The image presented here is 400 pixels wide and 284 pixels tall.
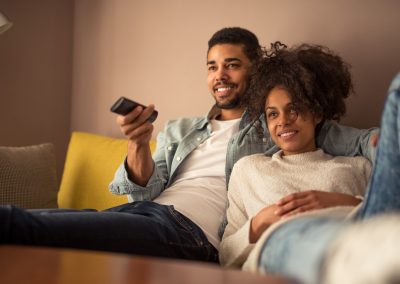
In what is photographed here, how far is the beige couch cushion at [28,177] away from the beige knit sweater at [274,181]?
995 millimetres

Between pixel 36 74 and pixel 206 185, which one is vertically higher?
pixel 36 74

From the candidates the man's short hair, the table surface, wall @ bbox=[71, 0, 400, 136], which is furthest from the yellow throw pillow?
the table surface

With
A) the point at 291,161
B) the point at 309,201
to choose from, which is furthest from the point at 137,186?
the point at 309,201

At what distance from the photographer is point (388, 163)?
0.78 metres

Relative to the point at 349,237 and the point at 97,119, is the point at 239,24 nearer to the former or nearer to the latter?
the point at 97,119

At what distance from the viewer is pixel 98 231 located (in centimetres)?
114

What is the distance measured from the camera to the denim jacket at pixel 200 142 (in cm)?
144

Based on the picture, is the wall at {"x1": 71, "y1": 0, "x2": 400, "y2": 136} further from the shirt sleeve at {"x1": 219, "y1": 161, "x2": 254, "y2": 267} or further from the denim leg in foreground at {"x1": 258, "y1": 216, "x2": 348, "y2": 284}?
the denim leg in foreground at {"x1": 258, "y1": 216, "x2": 348, "y2": 284}

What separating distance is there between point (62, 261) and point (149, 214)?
61 centimetres

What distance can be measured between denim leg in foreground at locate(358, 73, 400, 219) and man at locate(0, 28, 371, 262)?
589mm

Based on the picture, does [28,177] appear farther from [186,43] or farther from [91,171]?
[186,43]

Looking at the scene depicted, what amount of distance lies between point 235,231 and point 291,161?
0.25 meters

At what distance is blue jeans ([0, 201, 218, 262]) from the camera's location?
3.35ft

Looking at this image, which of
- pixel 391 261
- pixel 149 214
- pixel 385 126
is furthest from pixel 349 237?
pixel 149 214
